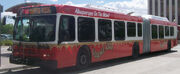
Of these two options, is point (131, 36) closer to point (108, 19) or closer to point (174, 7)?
point (108, 19)

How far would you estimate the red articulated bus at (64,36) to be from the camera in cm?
972

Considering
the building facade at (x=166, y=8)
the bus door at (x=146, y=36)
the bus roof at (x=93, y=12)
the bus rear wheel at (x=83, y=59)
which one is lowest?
the bus rear wheel at (x=83, y=59)

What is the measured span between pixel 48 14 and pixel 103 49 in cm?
379

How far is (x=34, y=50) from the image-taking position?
32.6ft

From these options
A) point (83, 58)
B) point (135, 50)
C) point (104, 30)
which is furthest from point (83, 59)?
point (135, 50)

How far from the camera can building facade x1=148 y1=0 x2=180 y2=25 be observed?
78.9m

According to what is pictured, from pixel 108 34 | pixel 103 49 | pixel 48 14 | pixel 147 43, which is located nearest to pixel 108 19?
pixel 108 34

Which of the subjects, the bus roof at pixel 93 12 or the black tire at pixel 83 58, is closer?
the bus roof at pixel 93 12

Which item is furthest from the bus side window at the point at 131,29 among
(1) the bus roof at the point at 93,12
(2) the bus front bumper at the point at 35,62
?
(2) the bus front bumper at the point at 35,62

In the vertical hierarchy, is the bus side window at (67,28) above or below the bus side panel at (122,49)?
above

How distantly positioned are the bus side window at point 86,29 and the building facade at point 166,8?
69970 mm

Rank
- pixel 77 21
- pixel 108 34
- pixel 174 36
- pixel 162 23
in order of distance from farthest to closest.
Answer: pixel 174 36
pixel 162 23
pixel 108 34
pixel 77 21

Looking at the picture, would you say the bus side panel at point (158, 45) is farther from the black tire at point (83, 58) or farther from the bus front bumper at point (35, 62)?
the bus front bumper at point (35, 62)

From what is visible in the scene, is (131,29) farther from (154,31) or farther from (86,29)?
(86,29)
